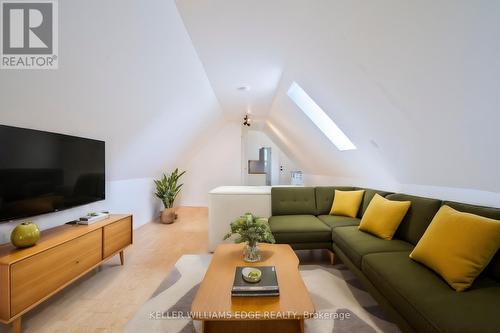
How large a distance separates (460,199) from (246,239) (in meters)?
2.10

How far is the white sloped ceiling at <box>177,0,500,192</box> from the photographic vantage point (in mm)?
1298

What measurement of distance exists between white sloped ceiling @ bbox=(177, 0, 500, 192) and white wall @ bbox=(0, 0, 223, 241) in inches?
12.7

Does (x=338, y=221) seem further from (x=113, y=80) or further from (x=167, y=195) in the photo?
(x=167, y=195)

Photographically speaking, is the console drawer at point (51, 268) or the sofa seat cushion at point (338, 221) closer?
the console drawer at point (51, 268)

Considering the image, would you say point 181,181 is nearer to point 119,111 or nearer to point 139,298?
point 119,111

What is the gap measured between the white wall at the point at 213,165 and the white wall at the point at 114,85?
2.59 meters

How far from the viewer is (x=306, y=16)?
1906 mm

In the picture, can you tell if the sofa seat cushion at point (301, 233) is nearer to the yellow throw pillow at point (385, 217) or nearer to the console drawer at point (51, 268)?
the yellow throw pillow at point (385, 217)

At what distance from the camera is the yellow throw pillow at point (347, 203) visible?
3.05 m

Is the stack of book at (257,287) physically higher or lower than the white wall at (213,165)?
lower

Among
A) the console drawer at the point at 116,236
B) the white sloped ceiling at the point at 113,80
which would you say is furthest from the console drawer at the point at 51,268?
the white sloped ceiling at the point at 113,80

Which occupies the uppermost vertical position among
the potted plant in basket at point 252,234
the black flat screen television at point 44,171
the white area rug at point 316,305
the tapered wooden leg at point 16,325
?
the black flat screen television at point 44,171

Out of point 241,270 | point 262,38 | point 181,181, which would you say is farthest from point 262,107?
point 241,270

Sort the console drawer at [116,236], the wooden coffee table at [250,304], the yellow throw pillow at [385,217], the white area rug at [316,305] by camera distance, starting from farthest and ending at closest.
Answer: the console drawer at [116,236], the yellow throw pillow at [385,217], the white area rug at [316,305], the wooden coffee table at [250,304]
